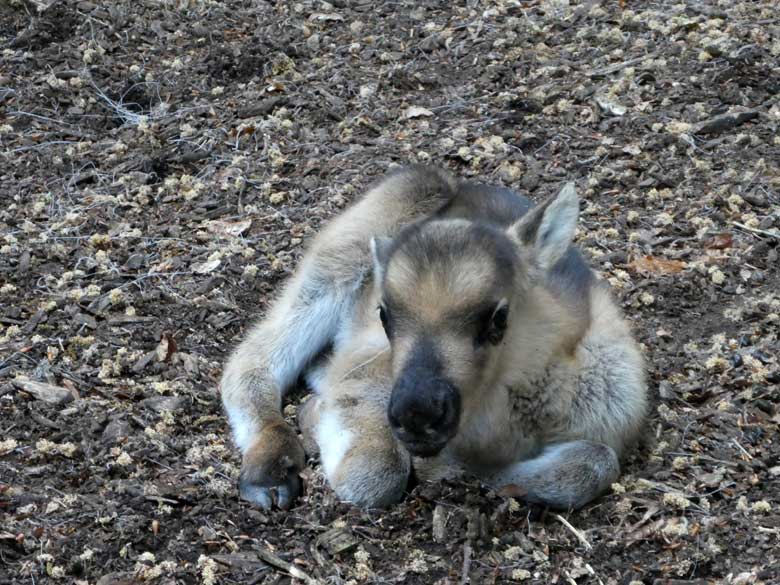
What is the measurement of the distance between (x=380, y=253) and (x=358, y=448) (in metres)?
1.14

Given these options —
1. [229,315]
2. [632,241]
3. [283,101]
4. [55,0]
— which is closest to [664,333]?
[632,241]

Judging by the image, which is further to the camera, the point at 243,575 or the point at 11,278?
the point at 11,278

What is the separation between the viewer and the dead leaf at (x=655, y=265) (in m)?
8.87

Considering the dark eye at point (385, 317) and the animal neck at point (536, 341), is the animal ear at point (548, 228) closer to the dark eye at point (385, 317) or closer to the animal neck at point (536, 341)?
the animal neck at point (536, 341)

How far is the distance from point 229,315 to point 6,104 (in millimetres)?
3945

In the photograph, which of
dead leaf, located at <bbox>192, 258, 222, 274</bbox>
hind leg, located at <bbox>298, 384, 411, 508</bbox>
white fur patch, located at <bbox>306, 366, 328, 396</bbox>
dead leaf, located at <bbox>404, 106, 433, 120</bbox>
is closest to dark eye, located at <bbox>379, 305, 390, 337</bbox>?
hind leg, located at <bbox>298, 384, 411, 508</bbox>

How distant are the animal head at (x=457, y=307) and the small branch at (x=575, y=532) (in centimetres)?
78

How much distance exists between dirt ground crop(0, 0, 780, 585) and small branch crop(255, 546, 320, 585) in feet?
0.07

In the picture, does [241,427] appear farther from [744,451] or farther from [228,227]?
[744,451]

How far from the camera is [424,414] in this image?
588cm

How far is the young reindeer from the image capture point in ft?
20.6

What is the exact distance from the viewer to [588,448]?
6.86 metres

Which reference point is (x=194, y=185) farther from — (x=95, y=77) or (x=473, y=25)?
(x=473, y=25)

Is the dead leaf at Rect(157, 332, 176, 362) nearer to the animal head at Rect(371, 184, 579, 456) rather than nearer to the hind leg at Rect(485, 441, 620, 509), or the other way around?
the animal head at Rect(371, 184, 579, 456)
